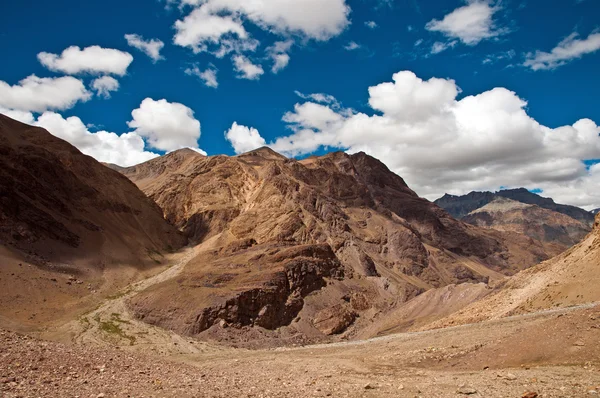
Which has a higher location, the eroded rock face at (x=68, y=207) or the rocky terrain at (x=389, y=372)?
the eroded rock face at (x=68, y=207)

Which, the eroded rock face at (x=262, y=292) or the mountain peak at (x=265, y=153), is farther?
the mountain peak at (x=265, y=153)

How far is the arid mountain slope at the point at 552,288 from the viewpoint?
116 ft

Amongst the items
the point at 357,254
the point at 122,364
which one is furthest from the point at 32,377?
the point at 357,254

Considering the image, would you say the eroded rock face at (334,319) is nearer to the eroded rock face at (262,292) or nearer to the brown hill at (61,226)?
the eroded rock face at (262,292)

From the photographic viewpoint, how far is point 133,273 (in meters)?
76.2

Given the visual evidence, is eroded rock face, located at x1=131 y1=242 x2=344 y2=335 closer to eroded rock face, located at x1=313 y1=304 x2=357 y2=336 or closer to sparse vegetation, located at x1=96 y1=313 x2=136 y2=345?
sparse vegetation, located at x1=96 y1=313 x2=136 y2=345

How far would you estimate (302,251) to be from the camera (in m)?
73.4

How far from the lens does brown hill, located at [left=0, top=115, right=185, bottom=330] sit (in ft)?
188

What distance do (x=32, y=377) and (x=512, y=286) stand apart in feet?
142

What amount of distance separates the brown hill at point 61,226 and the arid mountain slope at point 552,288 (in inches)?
1881

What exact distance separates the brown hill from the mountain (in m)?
10.9

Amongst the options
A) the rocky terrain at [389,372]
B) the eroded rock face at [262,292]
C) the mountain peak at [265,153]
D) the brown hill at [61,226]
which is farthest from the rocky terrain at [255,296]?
the mountain peak at [265,153]

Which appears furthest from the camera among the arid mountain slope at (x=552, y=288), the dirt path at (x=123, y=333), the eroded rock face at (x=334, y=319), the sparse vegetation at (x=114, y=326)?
the eroded rock face at (x=334, y=319)

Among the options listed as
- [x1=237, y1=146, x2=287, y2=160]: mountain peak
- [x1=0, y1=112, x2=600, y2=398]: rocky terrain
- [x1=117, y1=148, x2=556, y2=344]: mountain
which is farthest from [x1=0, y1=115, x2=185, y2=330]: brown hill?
[x1=237, y1=146, x2=287, y2=160]: mountain peak
